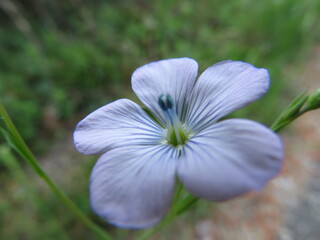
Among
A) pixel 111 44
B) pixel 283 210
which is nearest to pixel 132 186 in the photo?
pixel 283 210

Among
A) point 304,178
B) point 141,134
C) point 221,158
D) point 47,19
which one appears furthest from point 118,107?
point 47,19

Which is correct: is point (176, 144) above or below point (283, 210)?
above

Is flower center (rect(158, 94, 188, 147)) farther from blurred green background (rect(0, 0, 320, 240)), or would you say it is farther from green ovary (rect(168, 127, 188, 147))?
blurred green background (rect(0, 0, 320, 240))

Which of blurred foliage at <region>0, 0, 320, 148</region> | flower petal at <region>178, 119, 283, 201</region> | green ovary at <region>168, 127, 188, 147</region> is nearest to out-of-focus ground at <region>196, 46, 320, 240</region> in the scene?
blurred foliage at <region>0, 0, 320, 148</region>

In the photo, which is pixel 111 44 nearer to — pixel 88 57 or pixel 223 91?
pixel 88 57

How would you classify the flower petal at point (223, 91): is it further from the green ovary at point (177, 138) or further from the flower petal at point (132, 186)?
the flower petal at point (132, 186)
